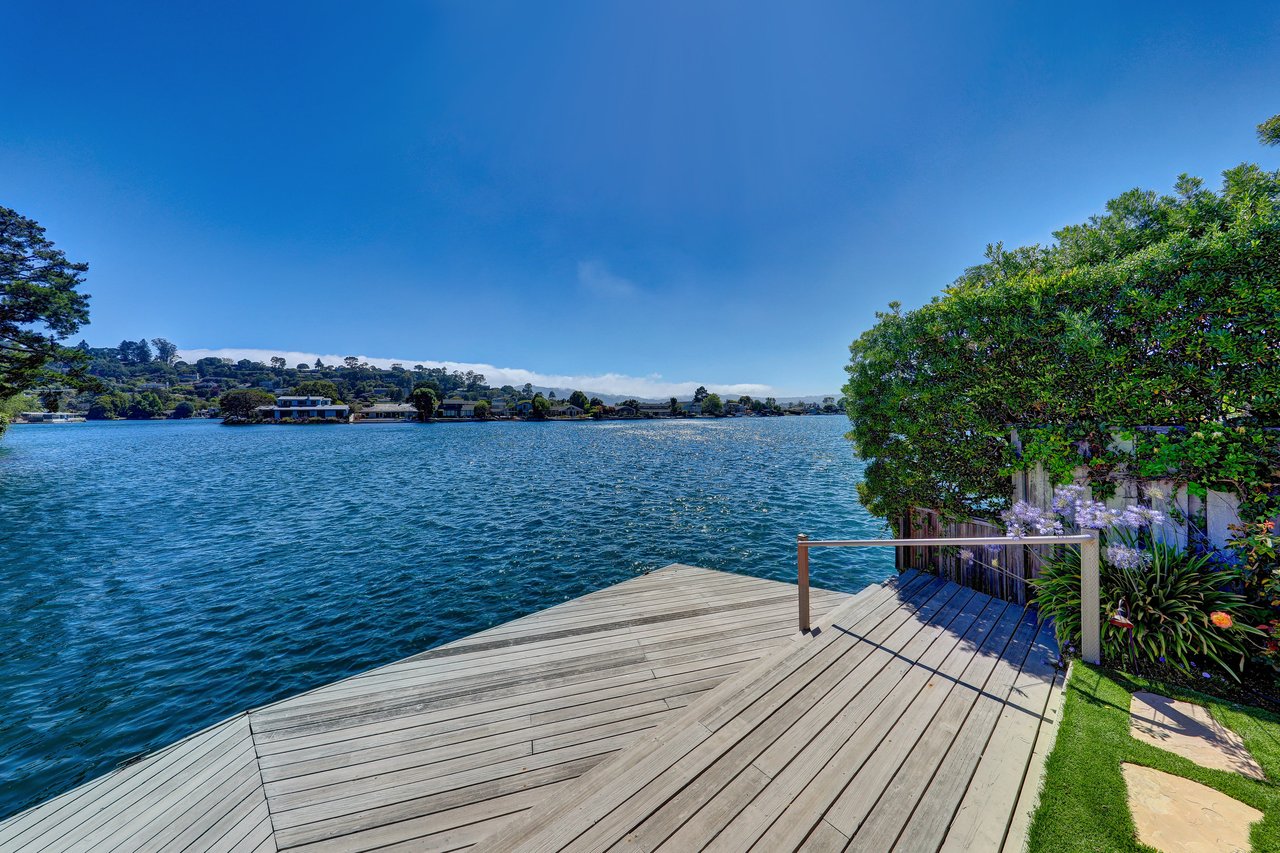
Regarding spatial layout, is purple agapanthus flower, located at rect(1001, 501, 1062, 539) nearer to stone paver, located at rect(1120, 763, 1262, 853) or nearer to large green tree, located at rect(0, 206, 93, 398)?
Answer: stone paver, located at rect(1120, 763, 1262, 853)

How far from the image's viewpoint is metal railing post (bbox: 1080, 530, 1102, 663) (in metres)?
3.32

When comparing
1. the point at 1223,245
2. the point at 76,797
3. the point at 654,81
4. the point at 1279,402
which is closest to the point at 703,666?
the point at 76,797

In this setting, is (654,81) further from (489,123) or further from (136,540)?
(136,540)

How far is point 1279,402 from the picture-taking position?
10.3 feet

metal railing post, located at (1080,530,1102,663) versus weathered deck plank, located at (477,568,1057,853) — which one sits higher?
metal railing post, located at (1080,530,1102,663)

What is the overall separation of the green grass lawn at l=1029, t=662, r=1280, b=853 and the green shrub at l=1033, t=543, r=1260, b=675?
1.22ft

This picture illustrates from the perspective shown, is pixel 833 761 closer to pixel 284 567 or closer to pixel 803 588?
pixel 803 588

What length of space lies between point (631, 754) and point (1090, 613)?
12.8 feet

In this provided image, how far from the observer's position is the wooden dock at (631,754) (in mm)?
2250

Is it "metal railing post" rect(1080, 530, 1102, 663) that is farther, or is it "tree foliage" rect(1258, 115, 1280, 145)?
"tree foliage" rect(1258, 115, 1280, 145)

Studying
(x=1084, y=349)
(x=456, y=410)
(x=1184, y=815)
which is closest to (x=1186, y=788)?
(x=1184, y=815)

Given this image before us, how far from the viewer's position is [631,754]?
2.68 meters

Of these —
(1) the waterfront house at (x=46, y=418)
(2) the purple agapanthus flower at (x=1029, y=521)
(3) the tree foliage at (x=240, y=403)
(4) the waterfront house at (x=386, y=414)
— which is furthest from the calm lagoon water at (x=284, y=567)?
(1) the waterfront house at (x=46, y=418)

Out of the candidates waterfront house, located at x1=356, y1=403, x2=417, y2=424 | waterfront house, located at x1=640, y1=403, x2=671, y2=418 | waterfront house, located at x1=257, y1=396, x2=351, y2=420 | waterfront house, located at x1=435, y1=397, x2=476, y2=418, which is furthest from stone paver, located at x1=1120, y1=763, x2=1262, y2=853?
waterfront house, located at x1=640, y1=403, x2=671, y2=418
